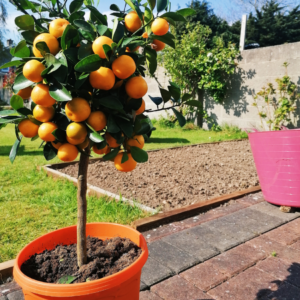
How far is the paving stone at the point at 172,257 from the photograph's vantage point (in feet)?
6.84

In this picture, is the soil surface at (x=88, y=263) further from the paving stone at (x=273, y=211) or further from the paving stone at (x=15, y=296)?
the paving stone at (x=273, y=211)

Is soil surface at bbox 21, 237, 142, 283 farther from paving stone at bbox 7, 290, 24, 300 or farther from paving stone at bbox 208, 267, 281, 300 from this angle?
paving stone at bbox 208, 267, 281, 300

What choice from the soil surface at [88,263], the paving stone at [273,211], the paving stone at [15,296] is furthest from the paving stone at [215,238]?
the paving stone at [15,296]

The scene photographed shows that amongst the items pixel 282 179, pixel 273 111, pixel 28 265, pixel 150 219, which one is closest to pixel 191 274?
pixel 150 219

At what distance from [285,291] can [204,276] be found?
0.48m

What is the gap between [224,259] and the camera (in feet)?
7.15

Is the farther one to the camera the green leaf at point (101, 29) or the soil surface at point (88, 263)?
the soil surface at point (88, 263)

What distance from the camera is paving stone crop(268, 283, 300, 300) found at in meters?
1.75

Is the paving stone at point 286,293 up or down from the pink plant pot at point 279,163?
down

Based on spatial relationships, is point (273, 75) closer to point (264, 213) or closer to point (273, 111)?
point (273, 111)

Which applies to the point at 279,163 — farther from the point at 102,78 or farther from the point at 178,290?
the point at 102,78

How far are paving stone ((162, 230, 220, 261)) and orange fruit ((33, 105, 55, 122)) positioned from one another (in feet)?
5.19

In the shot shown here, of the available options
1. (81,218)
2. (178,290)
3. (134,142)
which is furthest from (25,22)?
(178,290)

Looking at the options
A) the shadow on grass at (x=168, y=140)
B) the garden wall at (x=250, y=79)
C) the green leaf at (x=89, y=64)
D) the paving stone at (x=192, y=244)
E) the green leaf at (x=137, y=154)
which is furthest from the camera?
the shadow on grass at (x=168, y=140)
